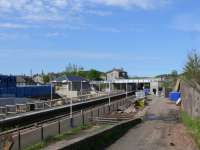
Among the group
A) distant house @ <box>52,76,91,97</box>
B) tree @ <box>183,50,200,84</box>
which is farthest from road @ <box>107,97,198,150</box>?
distant house @ <box>52,76,91,97</box>

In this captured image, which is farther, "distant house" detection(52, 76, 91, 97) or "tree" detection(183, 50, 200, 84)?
"distant house" detection(52, 76, 91, 97)

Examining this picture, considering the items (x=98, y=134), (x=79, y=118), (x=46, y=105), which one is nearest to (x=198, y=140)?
(x=98, y=134)

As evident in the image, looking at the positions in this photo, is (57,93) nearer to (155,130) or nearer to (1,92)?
(1,92)

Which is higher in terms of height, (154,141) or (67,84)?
(67,84)

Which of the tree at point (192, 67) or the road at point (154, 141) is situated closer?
the road at point (154, 141)

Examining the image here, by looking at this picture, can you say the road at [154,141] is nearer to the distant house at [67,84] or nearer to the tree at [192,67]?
the tree at [192,67]

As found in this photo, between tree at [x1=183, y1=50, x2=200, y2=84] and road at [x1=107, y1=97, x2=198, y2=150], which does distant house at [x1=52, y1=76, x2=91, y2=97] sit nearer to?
tree at [x1=183, y1=50, x2=200, y2=84]

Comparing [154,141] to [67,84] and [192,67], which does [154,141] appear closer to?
[192,67]

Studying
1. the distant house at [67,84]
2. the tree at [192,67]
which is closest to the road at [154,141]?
the tree at [192,67]

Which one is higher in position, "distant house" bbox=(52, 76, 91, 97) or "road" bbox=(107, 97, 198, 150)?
"distant house" bbox=(52, 76, 91, 97)

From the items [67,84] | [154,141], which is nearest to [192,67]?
[154,141]

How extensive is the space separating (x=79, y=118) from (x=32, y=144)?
15534 millimetres

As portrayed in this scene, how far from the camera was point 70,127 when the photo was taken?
1242 inches

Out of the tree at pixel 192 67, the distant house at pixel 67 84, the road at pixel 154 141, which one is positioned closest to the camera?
the road at pixel 154 141
